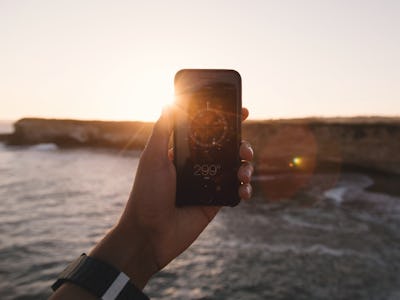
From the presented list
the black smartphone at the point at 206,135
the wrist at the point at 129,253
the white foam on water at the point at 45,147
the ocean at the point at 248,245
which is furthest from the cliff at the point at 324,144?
the white foam on water at the point at 45,147

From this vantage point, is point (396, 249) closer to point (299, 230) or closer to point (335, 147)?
point (299, 230)

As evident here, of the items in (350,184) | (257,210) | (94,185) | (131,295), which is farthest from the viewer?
(350,184)

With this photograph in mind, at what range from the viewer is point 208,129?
2.72 m

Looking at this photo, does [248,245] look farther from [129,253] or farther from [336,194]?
[336,194]

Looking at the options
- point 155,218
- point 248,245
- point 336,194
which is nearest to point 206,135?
point 155,218

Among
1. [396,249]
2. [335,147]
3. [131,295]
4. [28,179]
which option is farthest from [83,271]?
[335,147]

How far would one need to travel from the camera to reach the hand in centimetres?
Result: 204

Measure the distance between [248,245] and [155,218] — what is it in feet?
20.1

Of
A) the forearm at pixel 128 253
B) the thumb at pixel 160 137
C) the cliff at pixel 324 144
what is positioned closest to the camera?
the forearm at pixel 128 253

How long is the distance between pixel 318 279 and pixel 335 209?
5642mm

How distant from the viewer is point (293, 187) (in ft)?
52.0

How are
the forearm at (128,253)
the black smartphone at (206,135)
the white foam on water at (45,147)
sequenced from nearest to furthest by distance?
the forearm at (128,253), the black smartphone at (206,135), the white foam on water at (45,147)

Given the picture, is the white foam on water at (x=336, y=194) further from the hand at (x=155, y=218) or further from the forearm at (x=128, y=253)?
the forearm at (x=128, y=253)

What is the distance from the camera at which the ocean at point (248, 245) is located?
19.8 feet
